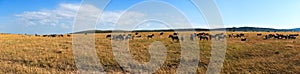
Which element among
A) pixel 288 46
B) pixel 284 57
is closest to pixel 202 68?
pixel 284 57

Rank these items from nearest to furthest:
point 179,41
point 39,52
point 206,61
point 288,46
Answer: point 206,61
point 39,52
point 288,46
point 179,41

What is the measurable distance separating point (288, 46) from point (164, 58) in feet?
59.6

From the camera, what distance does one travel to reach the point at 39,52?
1684 inches

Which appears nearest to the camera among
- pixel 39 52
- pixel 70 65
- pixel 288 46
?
pixel 70 65

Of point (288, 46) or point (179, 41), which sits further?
point (179, 41)

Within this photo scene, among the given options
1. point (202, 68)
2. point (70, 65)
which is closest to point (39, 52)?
point (70, 65)

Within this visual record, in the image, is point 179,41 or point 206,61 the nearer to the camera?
point 206,61

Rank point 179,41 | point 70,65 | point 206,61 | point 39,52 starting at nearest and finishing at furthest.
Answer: point 70,65 → point 206,61 → point 39,52 → point 179,41

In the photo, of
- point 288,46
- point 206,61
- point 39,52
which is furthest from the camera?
point 288,46

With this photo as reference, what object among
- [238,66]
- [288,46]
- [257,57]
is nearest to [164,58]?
[238,66]

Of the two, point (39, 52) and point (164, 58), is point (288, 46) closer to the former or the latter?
point (164, 58)

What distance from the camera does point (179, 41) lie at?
54.9 meters

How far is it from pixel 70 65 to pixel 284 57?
23.5m

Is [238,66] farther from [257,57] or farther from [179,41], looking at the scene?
[179,41]
